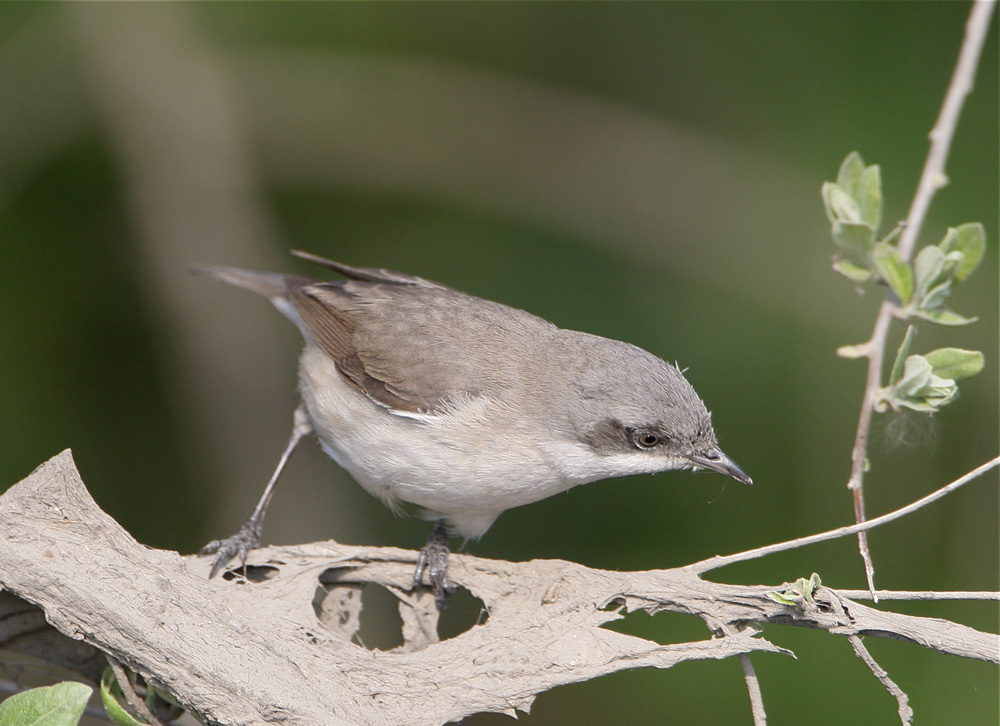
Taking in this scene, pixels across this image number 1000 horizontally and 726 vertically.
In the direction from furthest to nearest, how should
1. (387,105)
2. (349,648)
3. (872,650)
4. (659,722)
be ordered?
(387,105)
(659,722)
(872,650)
(349,648)

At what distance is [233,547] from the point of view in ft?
13.1

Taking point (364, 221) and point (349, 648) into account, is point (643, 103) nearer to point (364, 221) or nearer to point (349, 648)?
point (364, 221)

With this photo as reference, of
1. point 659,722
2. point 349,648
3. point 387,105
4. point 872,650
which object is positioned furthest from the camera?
point 387,105

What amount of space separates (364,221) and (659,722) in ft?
12.0

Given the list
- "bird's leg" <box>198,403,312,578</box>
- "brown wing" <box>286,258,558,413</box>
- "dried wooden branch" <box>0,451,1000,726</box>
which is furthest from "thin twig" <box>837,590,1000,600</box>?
"bird's leg" <box>198,403,312,578</box>

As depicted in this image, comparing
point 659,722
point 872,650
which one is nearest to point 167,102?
point 659,722

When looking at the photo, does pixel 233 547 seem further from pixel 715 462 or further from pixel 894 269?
pixel 894 269

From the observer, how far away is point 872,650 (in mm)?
4289

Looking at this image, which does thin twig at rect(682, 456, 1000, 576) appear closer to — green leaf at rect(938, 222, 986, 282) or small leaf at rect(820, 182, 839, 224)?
green leaf at rect(938, 222, 986, 282)

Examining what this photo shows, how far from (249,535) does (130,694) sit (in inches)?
53.6

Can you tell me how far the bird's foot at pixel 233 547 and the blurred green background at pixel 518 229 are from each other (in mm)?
1264

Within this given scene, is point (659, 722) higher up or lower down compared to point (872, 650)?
lower down

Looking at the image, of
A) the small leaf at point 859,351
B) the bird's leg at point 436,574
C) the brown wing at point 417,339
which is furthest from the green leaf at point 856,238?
the bird's leg at point 436,574

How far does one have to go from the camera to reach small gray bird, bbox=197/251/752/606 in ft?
12.0
